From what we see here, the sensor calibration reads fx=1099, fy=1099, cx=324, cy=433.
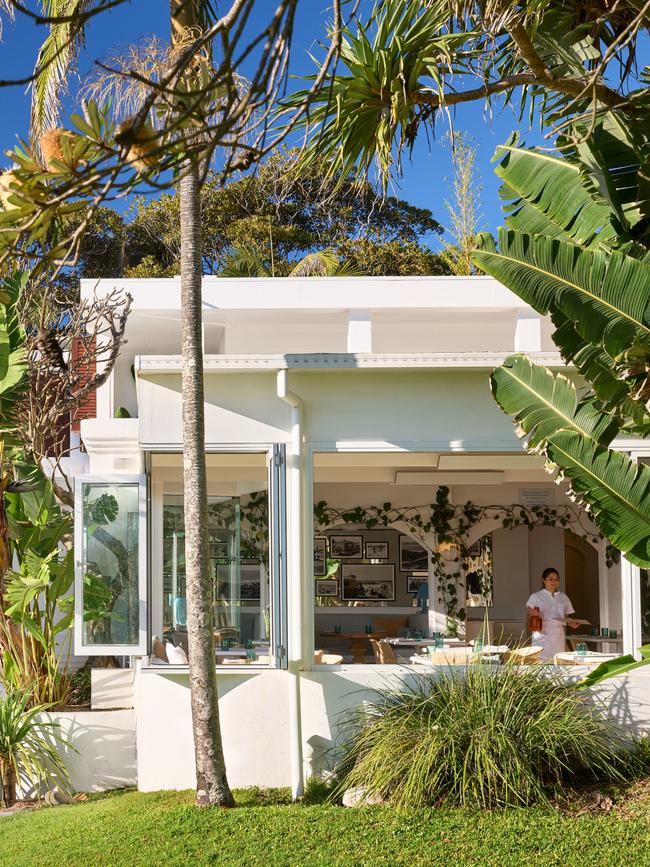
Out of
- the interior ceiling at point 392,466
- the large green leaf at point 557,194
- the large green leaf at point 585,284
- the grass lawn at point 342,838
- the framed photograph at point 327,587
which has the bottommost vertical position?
the grass lawn at point 342,838

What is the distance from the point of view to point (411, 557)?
858 inches

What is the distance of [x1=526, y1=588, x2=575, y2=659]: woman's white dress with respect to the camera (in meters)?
13.4

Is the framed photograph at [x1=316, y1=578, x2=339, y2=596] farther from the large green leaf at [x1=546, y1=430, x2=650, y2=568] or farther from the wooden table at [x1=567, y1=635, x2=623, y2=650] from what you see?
the large green leaf at [x1=546, y1=430, x2=650, y2=568]

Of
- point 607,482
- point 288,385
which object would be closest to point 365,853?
point 607,482

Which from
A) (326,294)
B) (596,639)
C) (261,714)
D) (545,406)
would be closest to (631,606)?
(545,406)

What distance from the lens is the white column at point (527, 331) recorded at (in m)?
16.2

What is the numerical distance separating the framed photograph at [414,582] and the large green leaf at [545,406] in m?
13.0

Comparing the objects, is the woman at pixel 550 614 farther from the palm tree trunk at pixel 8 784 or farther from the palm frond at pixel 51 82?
the palm frond at pixel 51 82

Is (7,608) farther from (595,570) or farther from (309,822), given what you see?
(595,570)

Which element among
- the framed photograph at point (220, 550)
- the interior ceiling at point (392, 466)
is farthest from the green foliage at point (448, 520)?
the framed photograph at point (220, 550)

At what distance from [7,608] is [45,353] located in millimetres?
3200

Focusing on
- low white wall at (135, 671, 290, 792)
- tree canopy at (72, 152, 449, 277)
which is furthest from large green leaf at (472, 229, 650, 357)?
tree canopy at (72, 152, 449, 277)

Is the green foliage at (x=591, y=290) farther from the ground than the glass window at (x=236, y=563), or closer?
farther from the ground

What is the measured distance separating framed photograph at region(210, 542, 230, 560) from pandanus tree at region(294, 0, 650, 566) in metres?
4.16
